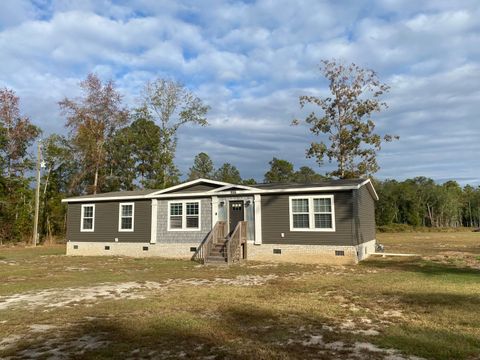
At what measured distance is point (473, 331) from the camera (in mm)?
5664

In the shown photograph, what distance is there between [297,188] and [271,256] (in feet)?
10.1

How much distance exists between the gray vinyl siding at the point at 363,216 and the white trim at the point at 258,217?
12.9 ft

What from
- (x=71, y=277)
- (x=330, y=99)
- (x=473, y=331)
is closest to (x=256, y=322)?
(x=473, y=331)

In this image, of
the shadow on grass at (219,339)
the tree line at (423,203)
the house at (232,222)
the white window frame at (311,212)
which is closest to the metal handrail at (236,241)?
the house at (232,222)

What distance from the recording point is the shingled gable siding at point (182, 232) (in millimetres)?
17453

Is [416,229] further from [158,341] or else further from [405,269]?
[158,341]

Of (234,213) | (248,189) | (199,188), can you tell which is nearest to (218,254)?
(234,213)

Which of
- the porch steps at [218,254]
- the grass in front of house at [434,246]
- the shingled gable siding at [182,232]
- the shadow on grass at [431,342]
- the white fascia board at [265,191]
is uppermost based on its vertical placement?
the white fascia board at [265,191]

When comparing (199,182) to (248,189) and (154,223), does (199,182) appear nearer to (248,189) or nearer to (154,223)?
(248,189)

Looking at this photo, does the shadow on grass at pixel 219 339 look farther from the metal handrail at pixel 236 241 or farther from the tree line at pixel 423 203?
the tree line at pixel 423 203

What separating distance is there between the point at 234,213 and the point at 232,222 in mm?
416

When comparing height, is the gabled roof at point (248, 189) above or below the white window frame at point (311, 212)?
above

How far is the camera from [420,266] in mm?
13898

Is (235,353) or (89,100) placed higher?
(89,100)
